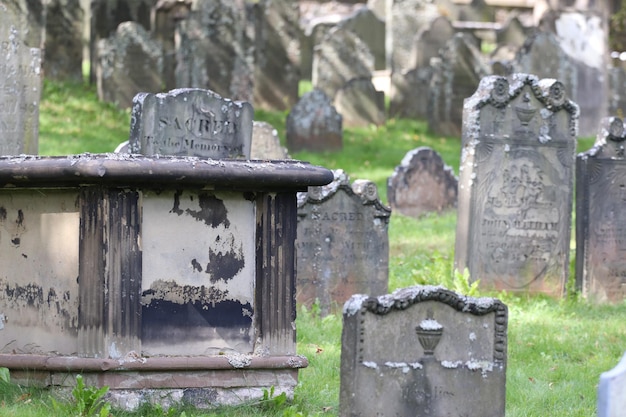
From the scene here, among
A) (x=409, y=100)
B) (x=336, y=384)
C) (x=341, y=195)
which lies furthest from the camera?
(x=409, y=100)

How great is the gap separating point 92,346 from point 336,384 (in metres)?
1.80

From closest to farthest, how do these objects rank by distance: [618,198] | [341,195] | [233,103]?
1. [233,103]
2. [341,195]
3. [618,198]

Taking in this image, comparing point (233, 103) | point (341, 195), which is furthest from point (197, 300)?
point (341, 195)

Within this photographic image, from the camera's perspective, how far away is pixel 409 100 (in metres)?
24.2

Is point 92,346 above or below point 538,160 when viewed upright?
below

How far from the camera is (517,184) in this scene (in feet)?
37.6

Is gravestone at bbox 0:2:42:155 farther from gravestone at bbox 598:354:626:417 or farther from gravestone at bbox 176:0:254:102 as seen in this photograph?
gravestone at bbox 176:0:254:102

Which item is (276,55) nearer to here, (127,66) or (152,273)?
(127,66)

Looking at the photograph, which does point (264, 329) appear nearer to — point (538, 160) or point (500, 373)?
point (500, 373)

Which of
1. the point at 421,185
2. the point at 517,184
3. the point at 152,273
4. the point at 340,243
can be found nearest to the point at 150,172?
the point at 152,273

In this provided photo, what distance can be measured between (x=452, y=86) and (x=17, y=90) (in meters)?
11.9

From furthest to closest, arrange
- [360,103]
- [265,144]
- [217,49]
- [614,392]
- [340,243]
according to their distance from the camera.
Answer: [360,103]
[217,49]
[265,144]
[340,243]
[614,392]

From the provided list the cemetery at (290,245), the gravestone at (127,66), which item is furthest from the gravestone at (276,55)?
the gravestone at (127,66)

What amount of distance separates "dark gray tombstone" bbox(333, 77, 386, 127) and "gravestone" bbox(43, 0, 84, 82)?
16.7 feet
